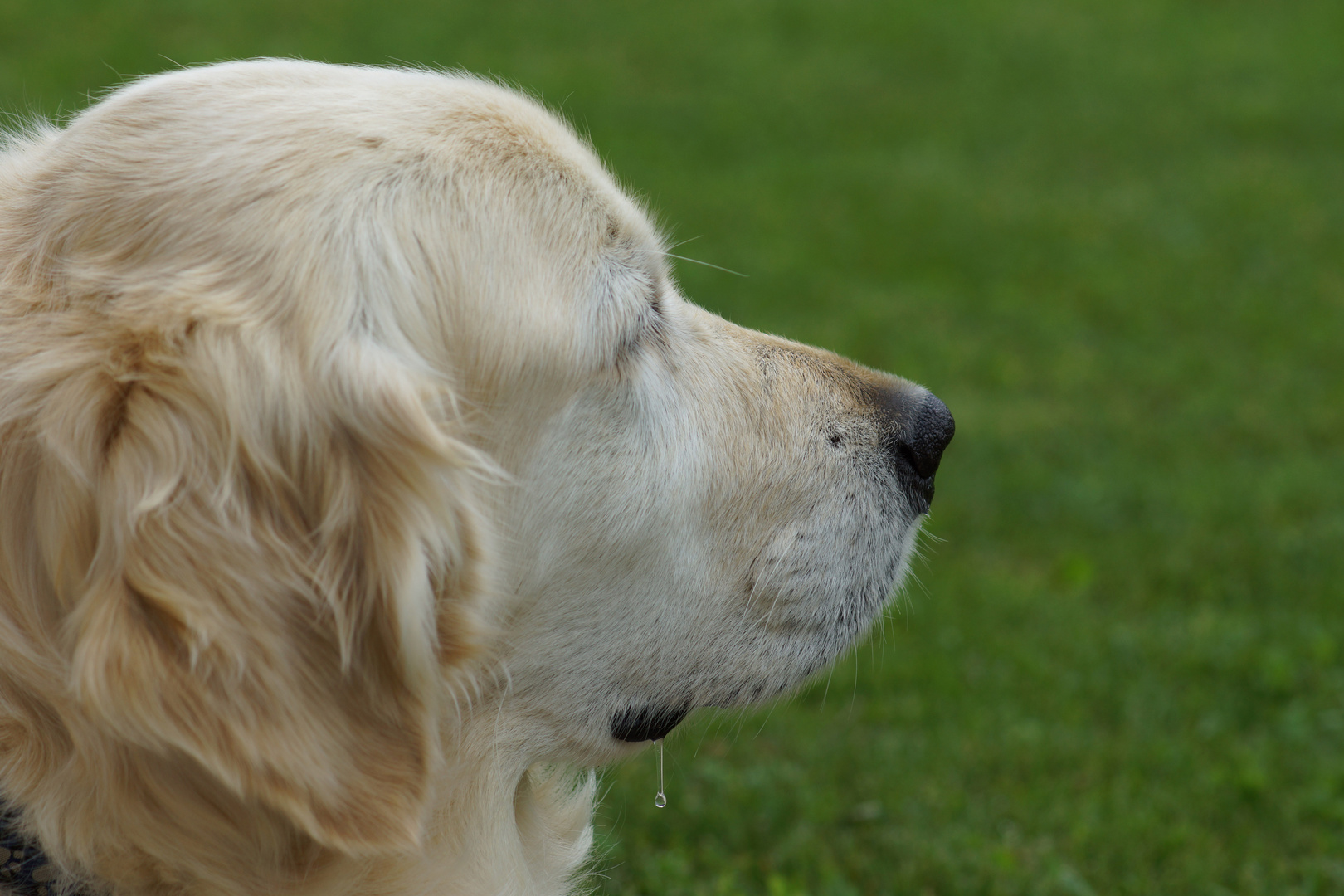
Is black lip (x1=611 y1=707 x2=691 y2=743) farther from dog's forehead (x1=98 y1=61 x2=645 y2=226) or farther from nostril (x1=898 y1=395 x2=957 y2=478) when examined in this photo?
dog's forehead (x1=98 y1=61 x2=645 y2=226)

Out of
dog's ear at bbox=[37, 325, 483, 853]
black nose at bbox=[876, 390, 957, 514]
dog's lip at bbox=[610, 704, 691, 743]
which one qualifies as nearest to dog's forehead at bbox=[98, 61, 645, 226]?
dog's ear at bbox=[37, 325, 483, 853]

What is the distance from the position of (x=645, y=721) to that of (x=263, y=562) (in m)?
0.92

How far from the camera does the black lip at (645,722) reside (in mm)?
2387

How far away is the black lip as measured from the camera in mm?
2387

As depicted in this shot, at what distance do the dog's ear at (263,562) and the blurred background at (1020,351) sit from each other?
943 mm

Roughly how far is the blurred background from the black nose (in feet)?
2.06

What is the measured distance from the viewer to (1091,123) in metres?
11.9

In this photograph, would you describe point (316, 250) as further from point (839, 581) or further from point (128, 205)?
point (839, 581)

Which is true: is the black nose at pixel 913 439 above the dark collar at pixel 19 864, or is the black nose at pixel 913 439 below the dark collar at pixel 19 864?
above

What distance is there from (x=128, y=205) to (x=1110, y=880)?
308 cm

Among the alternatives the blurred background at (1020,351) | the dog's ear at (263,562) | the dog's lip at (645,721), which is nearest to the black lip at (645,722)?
the dog's lip at (645,721)

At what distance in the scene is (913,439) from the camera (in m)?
2.64

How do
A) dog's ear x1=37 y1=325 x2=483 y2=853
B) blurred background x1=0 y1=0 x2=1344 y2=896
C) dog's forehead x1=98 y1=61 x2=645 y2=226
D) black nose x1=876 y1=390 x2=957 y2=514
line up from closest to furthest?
dog's ear x1=37 y1=325 x2=483 y2=853 < dog's forehead x1=98 y1=61 x2=645 y2=226 < black nose x1=876 y1=390 x2=957 y2=514 < blurred background x1=0 y1=0 x2=1344 y2=896

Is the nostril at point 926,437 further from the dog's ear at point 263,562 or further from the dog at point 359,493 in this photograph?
the dog's ear at point 263,562
